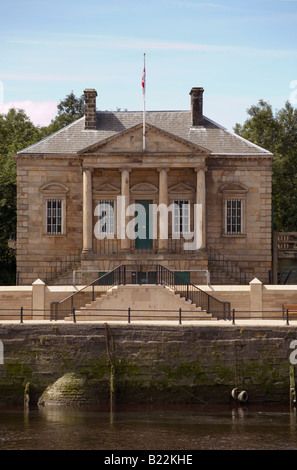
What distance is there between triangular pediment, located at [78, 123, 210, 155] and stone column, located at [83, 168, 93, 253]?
1.19 metres

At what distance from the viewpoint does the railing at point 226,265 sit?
43656 millimetres

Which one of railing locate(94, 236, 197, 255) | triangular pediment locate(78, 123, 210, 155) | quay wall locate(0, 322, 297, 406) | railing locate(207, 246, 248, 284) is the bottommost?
quay wall locate(0, 322, 297, 406)

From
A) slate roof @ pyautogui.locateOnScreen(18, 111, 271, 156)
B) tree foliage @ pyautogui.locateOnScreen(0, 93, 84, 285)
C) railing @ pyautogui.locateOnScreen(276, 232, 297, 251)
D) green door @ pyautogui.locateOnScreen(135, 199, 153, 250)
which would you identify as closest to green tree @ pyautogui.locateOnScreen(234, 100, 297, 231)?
railing @ pyautogui.locateOnScreen(276, 232, 297, 251)

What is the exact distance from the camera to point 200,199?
4294 cm

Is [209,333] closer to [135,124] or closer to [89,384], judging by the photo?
[89,384]

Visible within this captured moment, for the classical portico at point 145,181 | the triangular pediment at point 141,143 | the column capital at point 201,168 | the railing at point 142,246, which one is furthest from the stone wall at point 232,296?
the triangular pediment at point 141,143

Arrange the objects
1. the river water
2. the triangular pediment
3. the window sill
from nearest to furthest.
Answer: the river water → the triangular pediment → the window sill

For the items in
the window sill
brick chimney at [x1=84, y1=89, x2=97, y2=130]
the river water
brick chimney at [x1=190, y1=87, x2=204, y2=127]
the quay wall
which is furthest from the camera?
brick chimney at [x1=190, y1=87, x2=204, y2=127]

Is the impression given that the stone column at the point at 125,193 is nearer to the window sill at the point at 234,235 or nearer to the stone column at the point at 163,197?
the stone column at the point at 163,197

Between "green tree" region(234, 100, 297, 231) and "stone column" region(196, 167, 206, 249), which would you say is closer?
"stone column" region(196, 167, 206, 249)

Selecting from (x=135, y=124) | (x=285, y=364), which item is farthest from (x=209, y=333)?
(x=135, y=124)

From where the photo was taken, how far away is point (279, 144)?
2222 inches

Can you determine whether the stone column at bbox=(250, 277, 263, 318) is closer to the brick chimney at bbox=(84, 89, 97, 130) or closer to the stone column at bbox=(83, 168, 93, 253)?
the stone column at bbox=(83, 168, 93, 253)

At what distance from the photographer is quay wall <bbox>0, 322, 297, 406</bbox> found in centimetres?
3077
